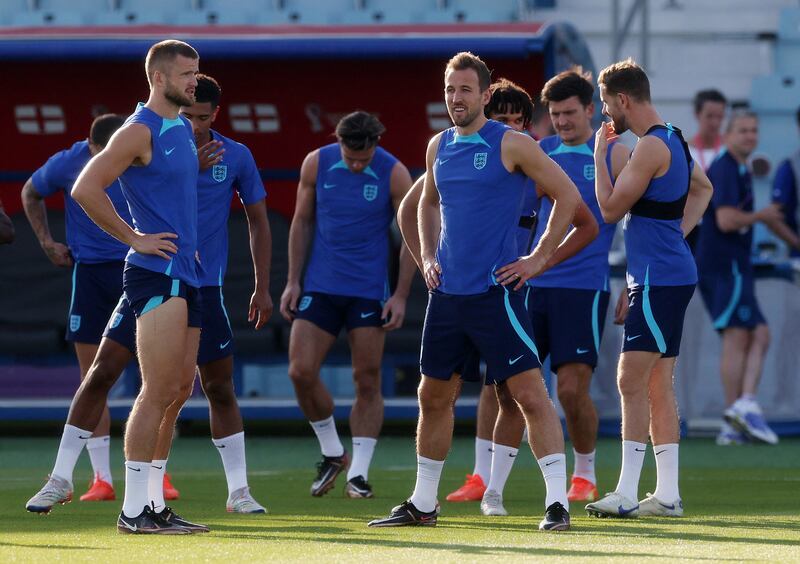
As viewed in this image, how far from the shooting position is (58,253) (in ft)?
29.0

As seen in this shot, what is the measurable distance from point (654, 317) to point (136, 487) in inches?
93.3

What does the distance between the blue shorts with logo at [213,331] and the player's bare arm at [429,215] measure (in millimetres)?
1356

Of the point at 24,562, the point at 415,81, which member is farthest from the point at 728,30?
the point at 24,562

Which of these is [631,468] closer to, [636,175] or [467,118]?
[636,175]

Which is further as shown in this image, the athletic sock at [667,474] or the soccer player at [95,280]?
the soccer player at [95,280]

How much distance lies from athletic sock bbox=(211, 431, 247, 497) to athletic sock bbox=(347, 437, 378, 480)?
898 mm

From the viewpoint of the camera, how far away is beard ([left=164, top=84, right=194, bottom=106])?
21.1ft

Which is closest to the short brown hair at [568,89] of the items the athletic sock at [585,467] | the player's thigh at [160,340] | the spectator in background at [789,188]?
the athletic sock at [585,467]

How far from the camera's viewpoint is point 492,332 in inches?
253

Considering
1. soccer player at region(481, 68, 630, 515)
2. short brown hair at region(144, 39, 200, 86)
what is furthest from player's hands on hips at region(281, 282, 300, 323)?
short brown hair at region(144, 39, 200, 86)

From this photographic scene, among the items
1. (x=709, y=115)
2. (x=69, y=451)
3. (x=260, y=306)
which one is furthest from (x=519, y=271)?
(x=709, y=115)

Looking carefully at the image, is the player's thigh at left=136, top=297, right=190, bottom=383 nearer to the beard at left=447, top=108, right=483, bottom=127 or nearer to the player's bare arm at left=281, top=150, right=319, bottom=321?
the beard at left=447, top=108, right=483, bottom=127

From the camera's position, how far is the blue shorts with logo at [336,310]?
8.89m

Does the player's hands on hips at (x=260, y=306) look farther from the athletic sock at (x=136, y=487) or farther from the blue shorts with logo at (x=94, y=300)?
the athletic sock at (x=136, y=487)
